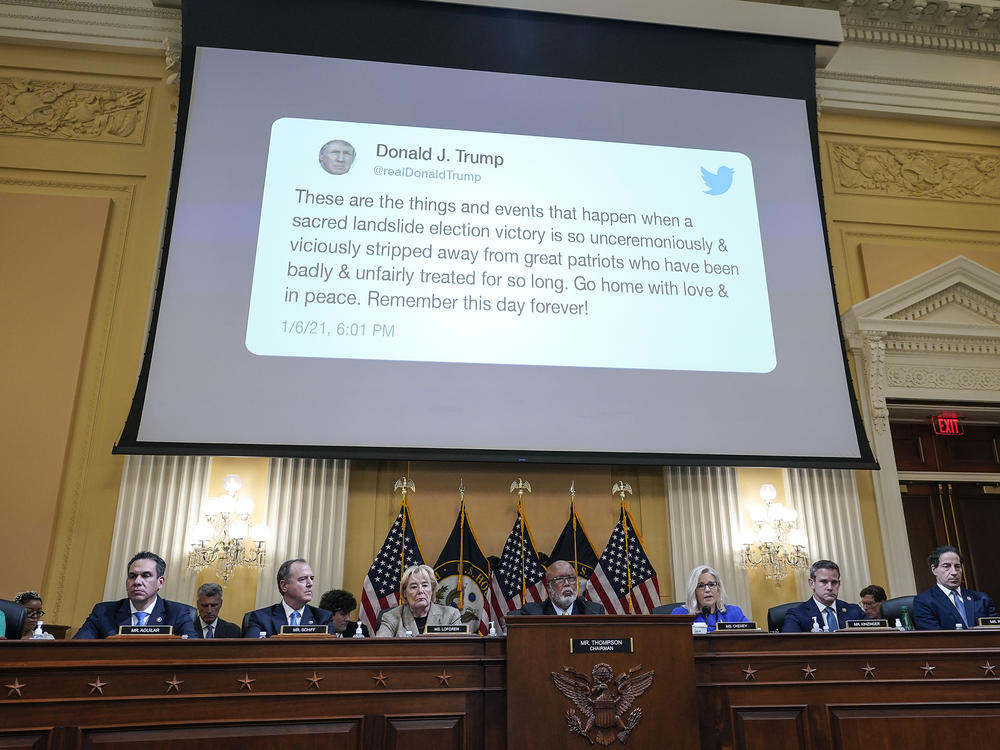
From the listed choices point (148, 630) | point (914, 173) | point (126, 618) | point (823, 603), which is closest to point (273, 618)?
point (126, 618)

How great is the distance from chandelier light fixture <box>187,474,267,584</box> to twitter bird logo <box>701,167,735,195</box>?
3.90 meters

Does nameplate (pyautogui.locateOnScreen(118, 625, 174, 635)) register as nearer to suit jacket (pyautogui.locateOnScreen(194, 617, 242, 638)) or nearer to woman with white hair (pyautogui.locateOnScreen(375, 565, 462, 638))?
suit jacket (pyautogui.locateOnScreen(194, 617, 242, 638))

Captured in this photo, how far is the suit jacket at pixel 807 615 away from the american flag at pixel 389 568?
7.62ft

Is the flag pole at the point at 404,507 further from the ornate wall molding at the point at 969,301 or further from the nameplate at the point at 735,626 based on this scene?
the ornate wall molding at the point at 969,301

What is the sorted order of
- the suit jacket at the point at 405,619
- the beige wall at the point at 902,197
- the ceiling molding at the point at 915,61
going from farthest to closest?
the ceiling molding at the point at 915,61, the beige wall at the point at 902,197, the suit jacket at the point at 405,619

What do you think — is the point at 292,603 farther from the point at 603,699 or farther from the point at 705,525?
the point at 705,525

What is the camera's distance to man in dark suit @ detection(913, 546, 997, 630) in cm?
408

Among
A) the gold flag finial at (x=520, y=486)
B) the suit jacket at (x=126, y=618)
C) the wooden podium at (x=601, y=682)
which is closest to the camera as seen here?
the wooden podium at (x=601, y=682)

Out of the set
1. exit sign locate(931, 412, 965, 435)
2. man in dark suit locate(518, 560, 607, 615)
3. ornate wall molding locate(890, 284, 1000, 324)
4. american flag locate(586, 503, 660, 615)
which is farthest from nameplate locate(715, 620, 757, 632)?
ornate wall molding locate(890, 284, 1000, 324)

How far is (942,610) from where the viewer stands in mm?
4098

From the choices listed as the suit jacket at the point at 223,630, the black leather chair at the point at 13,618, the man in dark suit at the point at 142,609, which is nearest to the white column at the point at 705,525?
the suit jacket at the point at 223,630

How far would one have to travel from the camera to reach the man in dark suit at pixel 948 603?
408 cm

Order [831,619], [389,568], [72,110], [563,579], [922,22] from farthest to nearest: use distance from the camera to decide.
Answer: [922,22] → [72,110] → [389,568] → [563,579] → [831,619]

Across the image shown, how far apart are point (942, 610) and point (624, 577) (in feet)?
6.23
